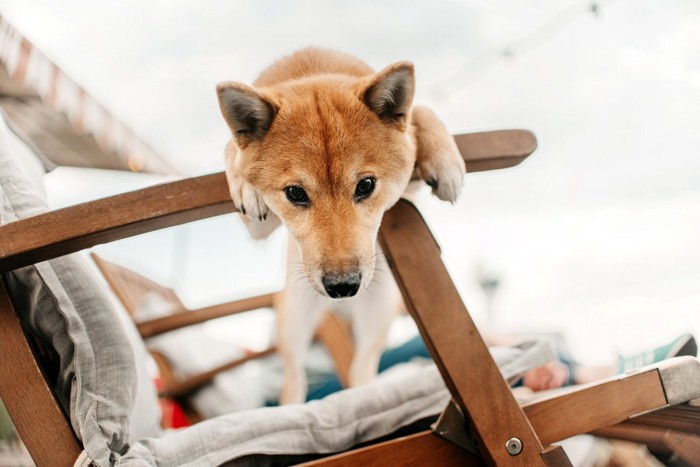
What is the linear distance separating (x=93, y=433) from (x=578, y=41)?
11.9ft

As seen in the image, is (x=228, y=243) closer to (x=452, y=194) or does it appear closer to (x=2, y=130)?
(x=2, y=130)

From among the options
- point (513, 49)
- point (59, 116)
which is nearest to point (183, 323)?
point (59, 116)

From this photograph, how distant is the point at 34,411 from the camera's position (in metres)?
0.93

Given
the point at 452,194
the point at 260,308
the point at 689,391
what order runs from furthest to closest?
the point at 260,308 → the point at 452,194 → the point at 689,391

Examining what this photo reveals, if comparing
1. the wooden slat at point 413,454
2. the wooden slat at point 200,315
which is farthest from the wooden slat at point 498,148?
the wooden slat at point 200,315

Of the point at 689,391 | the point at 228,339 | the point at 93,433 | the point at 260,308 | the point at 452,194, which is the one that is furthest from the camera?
the point at 228,339

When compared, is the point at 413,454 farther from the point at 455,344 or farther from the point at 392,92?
the point at 392,92

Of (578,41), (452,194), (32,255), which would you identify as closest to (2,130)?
(32,255)

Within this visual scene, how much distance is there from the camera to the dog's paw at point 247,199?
3.73 feet

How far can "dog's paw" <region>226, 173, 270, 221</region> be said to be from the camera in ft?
3.73

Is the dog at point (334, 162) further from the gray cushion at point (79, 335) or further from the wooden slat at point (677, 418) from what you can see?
the wooden slat at point (677, 418)

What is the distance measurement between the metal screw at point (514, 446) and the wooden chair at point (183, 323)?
5.21 feet

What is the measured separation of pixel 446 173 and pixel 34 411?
94cm

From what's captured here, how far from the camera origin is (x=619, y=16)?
3.32m
